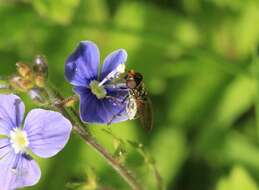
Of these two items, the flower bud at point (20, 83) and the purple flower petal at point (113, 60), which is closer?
the flower bud at point (20, 83)

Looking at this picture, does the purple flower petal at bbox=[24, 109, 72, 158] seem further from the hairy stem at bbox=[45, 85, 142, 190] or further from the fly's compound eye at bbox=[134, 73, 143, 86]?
the fly's compound eye at bbox=[134, 73, 143, 86]

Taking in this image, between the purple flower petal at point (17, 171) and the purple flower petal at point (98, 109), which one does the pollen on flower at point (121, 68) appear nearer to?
the purple flower petal at point (98, 109)

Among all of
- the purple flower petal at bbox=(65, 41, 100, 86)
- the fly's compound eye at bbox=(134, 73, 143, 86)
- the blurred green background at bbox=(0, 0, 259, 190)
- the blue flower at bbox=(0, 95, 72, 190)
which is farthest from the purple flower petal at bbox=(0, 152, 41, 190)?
the blurred green background at bbox=(0, 0, 259, 190)

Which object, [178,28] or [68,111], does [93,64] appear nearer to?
[68,111]

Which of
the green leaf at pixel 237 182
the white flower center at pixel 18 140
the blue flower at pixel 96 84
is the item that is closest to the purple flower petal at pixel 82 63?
the blue flower at pixel 96 84

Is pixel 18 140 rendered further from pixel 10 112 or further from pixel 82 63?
pixel 82 63
